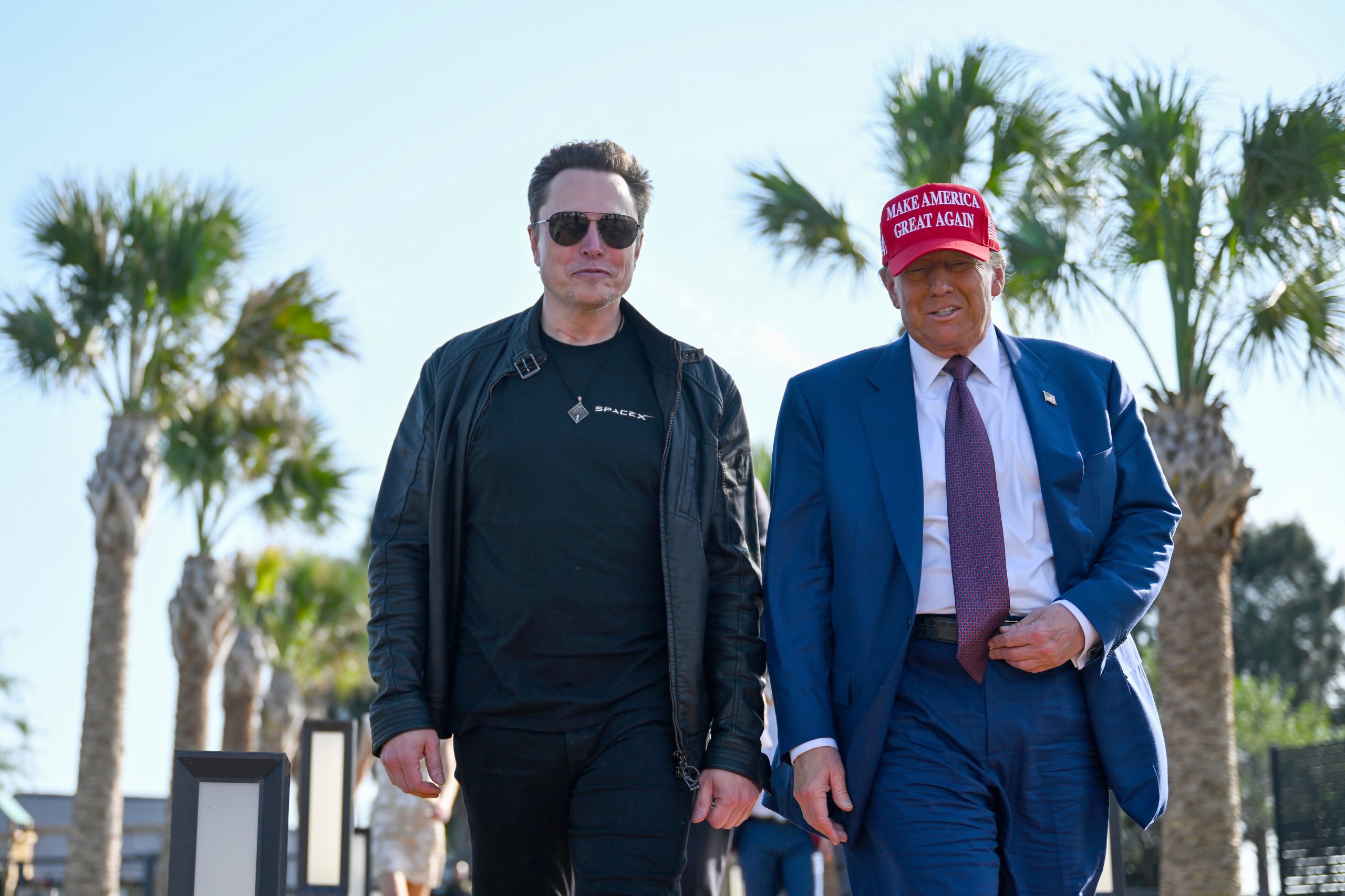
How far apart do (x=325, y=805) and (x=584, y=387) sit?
497cm

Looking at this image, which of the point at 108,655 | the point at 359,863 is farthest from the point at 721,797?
the point at 108,655

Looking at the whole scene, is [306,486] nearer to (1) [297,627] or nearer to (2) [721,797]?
(1) [297,627]

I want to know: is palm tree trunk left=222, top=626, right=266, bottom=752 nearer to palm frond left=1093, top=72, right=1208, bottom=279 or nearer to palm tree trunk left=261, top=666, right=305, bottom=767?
palm tree trunk left=261, top=666, right=305, bottom=767

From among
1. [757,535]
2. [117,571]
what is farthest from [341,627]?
[757,535]

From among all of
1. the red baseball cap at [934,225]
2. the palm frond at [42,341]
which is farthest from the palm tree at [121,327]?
the red baseball cap at [934,225]

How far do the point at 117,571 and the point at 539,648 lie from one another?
12.2 m

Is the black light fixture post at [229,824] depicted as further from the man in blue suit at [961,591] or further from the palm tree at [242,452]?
the palm tree at [242,452]

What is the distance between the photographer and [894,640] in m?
3.10

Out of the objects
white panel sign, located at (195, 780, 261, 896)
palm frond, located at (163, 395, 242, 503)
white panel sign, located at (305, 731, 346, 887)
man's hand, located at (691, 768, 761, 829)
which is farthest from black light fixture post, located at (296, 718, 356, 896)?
palm frond, located at (163, 395, 242, 503)

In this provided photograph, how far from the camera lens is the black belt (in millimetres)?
3066

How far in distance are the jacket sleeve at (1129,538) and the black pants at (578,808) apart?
1.02 metres

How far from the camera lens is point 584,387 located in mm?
3484

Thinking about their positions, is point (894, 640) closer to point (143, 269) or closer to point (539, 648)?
point (539, 648)

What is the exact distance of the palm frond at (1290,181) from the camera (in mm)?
9781
